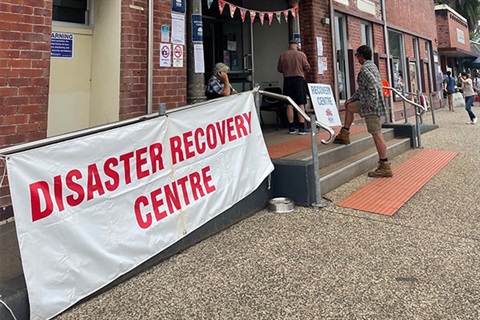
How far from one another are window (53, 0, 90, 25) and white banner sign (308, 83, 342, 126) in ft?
12.8

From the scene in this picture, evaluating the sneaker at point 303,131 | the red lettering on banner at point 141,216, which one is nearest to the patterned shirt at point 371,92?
the sneaker at point 303,131

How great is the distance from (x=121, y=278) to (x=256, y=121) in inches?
91.3

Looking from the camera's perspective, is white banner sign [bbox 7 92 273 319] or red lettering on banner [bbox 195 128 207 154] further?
red lettering on banner [bbox 195 128 207 154]

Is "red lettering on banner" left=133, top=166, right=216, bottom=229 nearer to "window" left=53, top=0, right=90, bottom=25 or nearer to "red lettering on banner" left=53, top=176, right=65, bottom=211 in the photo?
"red lettering on banner" left=53, top=176, right=65, bottom=211

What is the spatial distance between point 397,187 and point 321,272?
109 inches

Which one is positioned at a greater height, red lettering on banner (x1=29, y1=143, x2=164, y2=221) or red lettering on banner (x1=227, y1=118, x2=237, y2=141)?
red lettering on banner (x1=227, y1=118, x2=237, y2=141)

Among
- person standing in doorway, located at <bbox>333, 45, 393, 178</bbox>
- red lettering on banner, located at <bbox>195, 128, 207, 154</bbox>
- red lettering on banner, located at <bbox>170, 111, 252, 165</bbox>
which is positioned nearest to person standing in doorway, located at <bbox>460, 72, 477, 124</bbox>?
person standing in doorway, located at <bbox>333, 45, 393, 178</bbox>

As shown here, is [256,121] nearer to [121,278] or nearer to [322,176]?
[322,176]

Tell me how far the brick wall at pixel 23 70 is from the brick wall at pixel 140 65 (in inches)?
38.0

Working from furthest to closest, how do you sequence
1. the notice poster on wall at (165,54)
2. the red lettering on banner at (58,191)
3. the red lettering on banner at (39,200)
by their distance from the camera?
the notice poster on wall at (165,54)
the red lettering on banner at (58,191)
the red lettering on banner at (39,200)

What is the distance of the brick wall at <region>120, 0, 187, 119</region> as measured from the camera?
4.59 meters

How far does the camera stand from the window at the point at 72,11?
431 centimetres

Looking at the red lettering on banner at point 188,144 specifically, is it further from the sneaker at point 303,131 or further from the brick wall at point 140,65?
the sneaker at point 303,131

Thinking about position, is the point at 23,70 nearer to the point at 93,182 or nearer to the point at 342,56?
the point at 93,182
